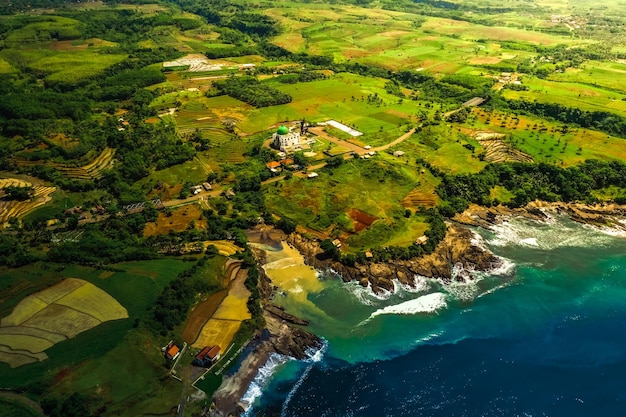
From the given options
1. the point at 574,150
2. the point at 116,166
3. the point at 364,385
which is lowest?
the point at 364,385

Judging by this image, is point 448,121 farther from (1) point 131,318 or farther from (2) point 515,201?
(1) point 131,318

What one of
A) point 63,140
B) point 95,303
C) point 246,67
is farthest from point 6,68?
point 95,303

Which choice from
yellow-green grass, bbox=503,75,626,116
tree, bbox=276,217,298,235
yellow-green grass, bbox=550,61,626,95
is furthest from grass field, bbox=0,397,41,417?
yellow-green grass, bbox=550,61,626,95

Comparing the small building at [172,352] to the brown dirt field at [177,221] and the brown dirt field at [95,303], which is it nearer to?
the brown dirt field at [95,303]

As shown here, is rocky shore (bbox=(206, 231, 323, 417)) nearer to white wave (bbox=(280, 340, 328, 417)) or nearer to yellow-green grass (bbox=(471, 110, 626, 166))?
white wave (bbox=(280, 340, 328, 417))

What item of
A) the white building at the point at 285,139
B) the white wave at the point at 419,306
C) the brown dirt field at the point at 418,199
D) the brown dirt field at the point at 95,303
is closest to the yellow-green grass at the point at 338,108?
the white building at the point at 285,139

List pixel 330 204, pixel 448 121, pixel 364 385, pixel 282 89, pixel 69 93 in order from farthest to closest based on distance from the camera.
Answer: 1. pixel 282 89
2. pixel 69 93
3. pixel 448 121
4. pixel 330 204
5. pixel 364 385

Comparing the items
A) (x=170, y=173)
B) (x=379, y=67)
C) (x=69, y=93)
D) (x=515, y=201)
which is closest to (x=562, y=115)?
(x=515, y=201)
